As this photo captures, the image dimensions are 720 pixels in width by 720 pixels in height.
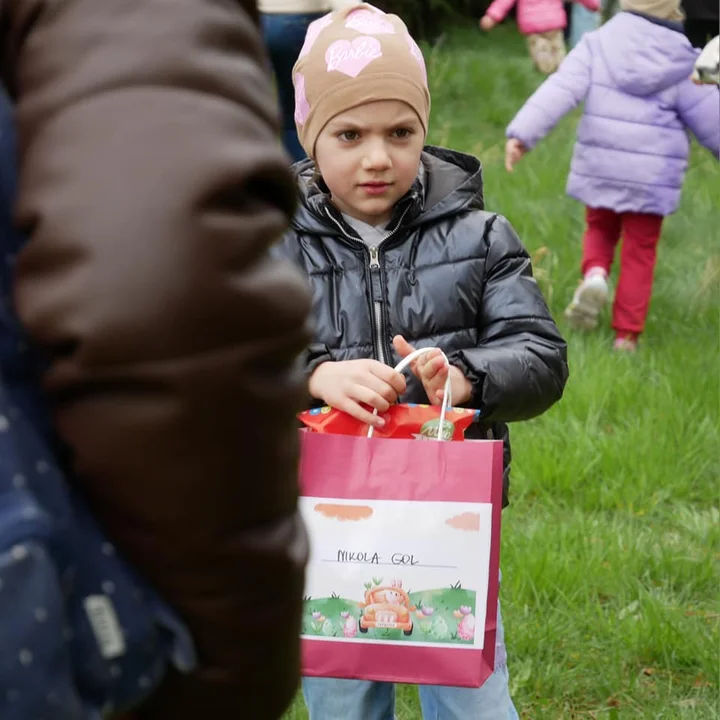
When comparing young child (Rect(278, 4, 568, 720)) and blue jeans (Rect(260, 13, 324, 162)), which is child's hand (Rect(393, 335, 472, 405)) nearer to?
young child (Rect(278, 4, 568, 720))

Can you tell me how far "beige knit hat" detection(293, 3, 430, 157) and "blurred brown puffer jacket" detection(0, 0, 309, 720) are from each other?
1.16 meters

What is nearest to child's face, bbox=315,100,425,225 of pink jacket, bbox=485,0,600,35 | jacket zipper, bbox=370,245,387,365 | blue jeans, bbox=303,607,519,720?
jacket zipper, bbox=370,245,387,365

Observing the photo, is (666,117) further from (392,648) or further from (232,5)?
(232,5)

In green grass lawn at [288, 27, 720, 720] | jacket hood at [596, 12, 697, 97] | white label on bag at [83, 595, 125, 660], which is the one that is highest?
white label on bag at [83, 595, 125, 660]

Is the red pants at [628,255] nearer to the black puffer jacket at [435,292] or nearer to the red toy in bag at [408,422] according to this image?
the black puffer jacket at [435,292]

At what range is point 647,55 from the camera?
5.00m

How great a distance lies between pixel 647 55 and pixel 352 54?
312 centimetres

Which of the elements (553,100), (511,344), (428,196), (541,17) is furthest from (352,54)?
(541,17)

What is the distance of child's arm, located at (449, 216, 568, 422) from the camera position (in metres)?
2.11

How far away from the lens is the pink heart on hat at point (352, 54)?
215 centimetres

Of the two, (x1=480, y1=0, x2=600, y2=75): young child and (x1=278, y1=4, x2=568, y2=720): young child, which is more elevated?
(x1=278, y1=4, x2=568, y2=720): young child

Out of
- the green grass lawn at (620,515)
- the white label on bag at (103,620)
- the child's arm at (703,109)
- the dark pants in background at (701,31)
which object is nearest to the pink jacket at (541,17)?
the green grass lawn at (620,515)

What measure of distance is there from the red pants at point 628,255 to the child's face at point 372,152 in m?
3.02

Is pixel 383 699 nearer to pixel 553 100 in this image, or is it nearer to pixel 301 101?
pixel 301 101
